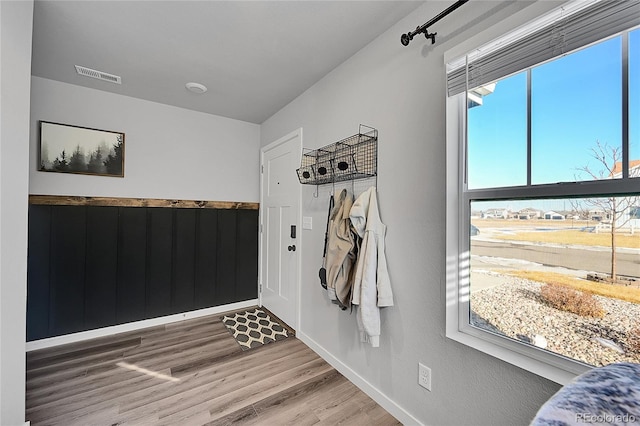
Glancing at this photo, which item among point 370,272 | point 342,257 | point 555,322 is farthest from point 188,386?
point 555,322

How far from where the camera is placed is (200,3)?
5.01 ft

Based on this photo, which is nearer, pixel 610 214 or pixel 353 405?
pixel 610 214

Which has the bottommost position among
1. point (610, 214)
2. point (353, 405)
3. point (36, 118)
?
point (353, 405)

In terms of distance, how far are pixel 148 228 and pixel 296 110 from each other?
206cm

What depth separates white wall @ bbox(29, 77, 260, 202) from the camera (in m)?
2.44

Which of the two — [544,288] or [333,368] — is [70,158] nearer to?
[333,368]

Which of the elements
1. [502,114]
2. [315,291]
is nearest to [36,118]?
[315,291]

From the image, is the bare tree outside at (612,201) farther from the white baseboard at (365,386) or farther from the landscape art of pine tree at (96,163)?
the landscape art of pine tree at (96,163)

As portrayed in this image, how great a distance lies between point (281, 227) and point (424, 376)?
6.61ft

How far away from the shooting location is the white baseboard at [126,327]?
7.72 feet

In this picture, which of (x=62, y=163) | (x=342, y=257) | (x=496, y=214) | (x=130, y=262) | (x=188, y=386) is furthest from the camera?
(x=130, y=262)

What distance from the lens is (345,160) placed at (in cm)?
202

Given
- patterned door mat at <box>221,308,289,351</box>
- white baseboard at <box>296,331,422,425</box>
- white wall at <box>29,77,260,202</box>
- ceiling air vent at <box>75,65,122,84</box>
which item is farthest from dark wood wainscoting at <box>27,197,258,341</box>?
white baseboard at <box>296,331,422,425</box>

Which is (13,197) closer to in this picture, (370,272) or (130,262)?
(130,262)
